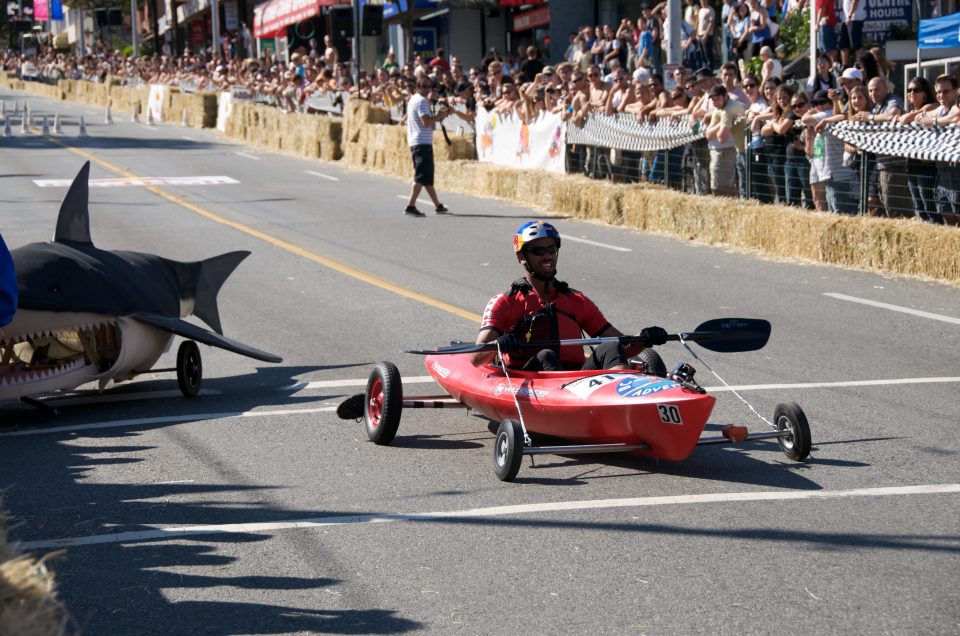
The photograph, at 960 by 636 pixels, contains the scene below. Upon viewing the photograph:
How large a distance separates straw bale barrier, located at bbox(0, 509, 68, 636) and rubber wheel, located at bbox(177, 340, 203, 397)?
6.21 m

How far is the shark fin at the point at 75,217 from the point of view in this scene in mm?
10070

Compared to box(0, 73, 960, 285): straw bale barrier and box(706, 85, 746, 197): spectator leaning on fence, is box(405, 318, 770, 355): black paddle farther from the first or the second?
box(706, 85, 746, 197): spectator leaning on fence

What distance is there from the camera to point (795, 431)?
7.43 m

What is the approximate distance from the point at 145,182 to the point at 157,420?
818 inches

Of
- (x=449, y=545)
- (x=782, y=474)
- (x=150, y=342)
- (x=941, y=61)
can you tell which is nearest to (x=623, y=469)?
(x=782, y=474)

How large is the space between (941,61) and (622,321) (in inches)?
411

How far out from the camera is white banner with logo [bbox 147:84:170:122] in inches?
2124

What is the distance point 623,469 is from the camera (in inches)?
296

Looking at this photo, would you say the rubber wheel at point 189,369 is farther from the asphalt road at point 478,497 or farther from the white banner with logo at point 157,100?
the white banner with logo at point 157,100

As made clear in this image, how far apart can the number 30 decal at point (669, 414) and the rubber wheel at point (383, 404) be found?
1743 millimetres

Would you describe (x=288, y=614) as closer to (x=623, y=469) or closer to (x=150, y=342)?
(x=623, y=469)

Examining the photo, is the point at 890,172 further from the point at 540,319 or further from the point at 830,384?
the point at 540,319

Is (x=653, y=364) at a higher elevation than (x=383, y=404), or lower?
higher

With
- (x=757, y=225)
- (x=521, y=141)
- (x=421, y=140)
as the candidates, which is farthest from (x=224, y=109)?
A: (x=757, y=225)
